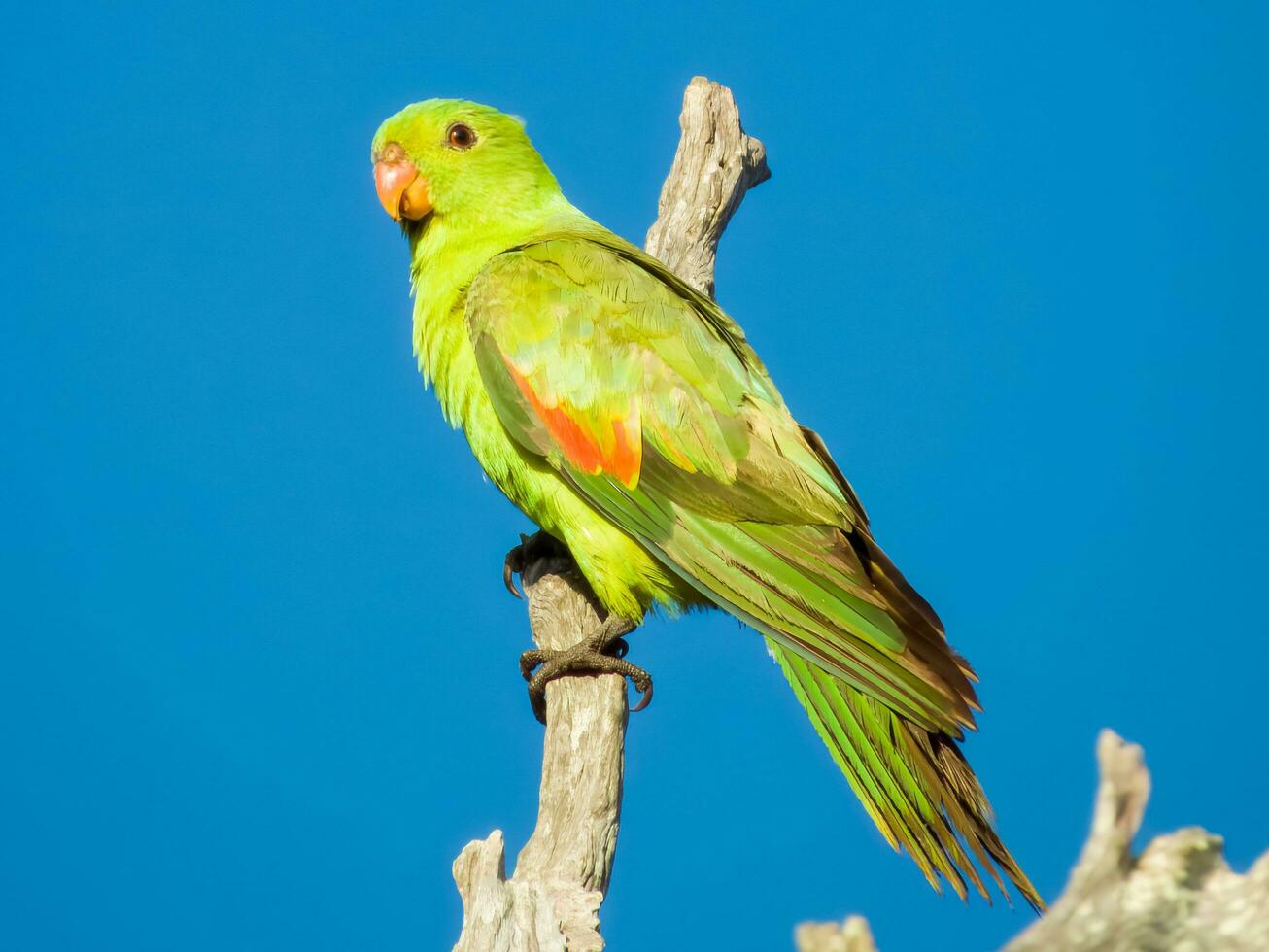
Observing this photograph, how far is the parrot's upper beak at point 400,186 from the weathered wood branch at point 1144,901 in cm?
247

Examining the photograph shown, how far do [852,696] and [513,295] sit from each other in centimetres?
126

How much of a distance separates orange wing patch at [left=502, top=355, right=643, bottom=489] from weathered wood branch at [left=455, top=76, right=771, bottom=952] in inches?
16.8

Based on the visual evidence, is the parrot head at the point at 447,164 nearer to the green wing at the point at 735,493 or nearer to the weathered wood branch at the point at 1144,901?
the green wing at the point at 735,493

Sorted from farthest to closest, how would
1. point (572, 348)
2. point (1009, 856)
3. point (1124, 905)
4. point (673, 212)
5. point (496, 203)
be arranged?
point (673, 212), point (496, 203), point (572, 348), point (1009, 856), point (1124, 905)

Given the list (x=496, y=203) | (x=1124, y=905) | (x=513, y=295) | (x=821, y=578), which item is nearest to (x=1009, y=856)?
(x=821, y=578)

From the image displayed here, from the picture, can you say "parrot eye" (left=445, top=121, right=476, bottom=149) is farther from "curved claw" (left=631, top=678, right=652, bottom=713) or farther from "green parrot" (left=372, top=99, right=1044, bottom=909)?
"curved claw" (left=631, top=678, right=652, bottom=713)

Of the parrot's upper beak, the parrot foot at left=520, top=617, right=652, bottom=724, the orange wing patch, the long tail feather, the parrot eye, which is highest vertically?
the parrot eye

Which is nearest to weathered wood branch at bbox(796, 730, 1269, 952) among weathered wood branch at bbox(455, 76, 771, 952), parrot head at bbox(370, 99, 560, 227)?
weathered wood branch at bbox(455, 76, 771, 952)

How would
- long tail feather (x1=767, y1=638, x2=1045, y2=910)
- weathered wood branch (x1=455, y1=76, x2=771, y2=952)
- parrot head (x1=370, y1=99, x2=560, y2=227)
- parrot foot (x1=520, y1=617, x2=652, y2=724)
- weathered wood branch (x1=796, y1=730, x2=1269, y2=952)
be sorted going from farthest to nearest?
parrot head (x1=370, y1=99, x2=560, y2=227) < parrot foot (x1=520, y1=617, x2=652, y2=724) < long tail feather (x1=767, y1=638, x2=1045, y2=910) < weathered wood branch (x1=455, y1=76, x2=771, y2=952) < weathered wood branch (x1=796, y1=730, x2=1269, y2=952)

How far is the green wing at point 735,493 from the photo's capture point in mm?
2666

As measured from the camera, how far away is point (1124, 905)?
1386 millimetres

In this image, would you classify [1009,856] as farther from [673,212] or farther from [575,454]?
[673,212]

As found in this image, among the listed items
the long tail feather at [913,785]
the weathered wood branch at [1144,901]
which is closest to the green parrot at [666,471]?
the long tail feather at [913,785]

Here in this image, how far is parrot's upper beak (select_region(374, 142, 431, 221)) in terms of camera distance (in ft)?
11.1
